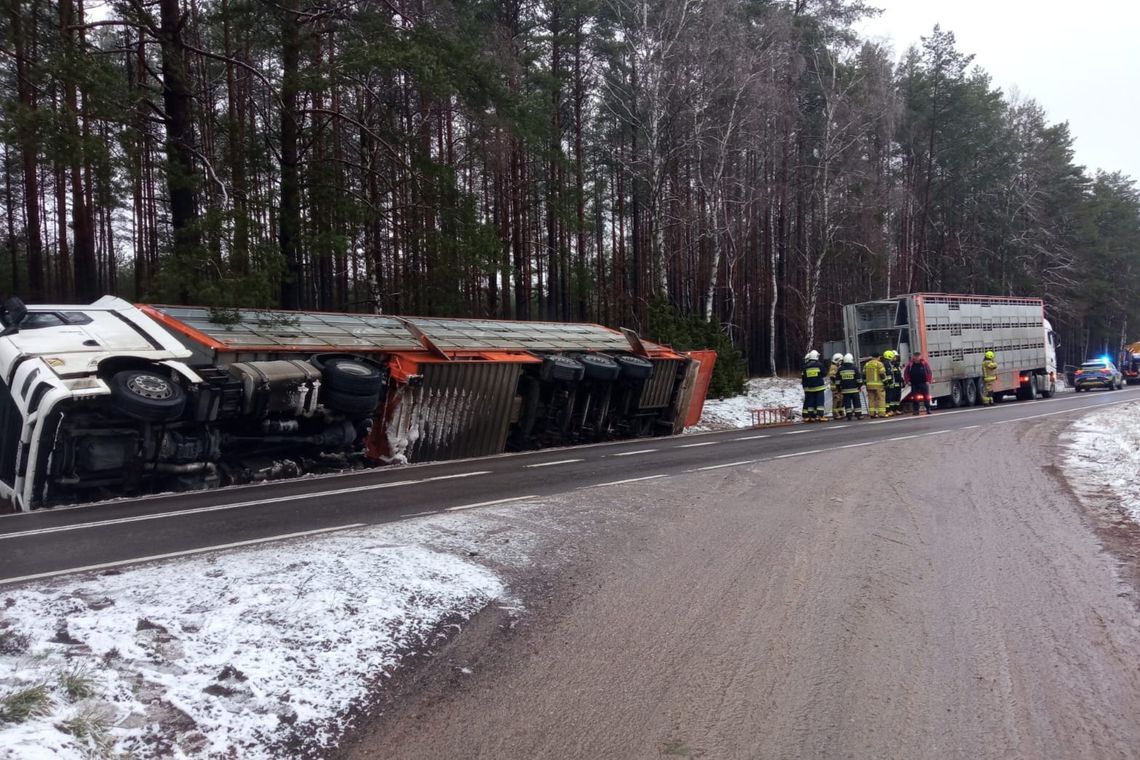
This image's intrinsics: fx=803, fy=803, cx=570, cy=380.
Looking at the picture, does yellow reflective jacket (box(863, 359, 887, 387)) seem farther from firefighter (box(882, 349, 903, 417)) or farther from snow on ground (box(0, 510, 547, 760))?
snow on ground (box(0, 510, 547, 760))

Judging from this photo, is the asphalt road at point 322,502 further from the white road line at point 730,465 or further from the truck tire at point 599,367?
the truck tire at point 599,367

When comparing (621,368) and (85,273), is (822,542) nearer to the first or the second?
(621,368)

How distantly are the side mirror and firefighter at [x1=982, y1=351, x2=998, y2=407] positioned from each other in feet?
89.6

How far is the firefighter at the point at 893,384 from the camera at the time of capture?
23.0 metres

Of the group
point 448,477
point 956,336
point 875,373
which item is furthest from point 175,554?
point 956,336

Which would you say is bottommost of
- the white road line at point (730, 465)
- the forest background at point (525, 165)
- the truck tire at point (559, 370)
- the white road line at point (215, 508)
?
the white road line at point (730, 465)

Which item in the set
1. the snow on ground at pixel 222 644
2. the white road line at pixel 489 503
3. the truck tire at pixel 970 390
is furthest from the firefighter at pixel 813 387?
the snow on ground at pixel 222 644

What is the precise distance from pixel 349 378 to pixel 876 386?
1589 centimetres

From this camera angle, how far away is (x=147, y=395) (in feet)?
29.1

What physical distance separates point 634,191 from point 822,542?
26367 mm

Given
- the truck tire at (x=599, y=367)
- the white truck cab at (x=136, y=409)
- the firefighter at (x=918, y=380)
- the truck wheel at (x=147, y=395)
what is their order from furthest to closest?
the firefighter at (x=918, y=380)
the truck tire at (x=599, y=367)
the truck wheel at (x=147, y=395)
the white truck cab at (x=136, y=409)

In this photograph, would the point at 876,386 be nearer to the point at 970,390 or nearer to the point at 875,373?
the point at 875,373

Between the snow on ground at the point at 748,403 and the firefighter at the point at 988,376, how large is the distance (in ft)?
20.2

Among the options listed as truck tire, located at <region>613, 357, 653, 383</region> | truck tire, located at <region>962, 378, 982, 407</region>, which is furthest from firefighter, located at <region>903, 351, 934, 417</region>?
truck tire, located at <region>613, 357, 653, 383</region>
